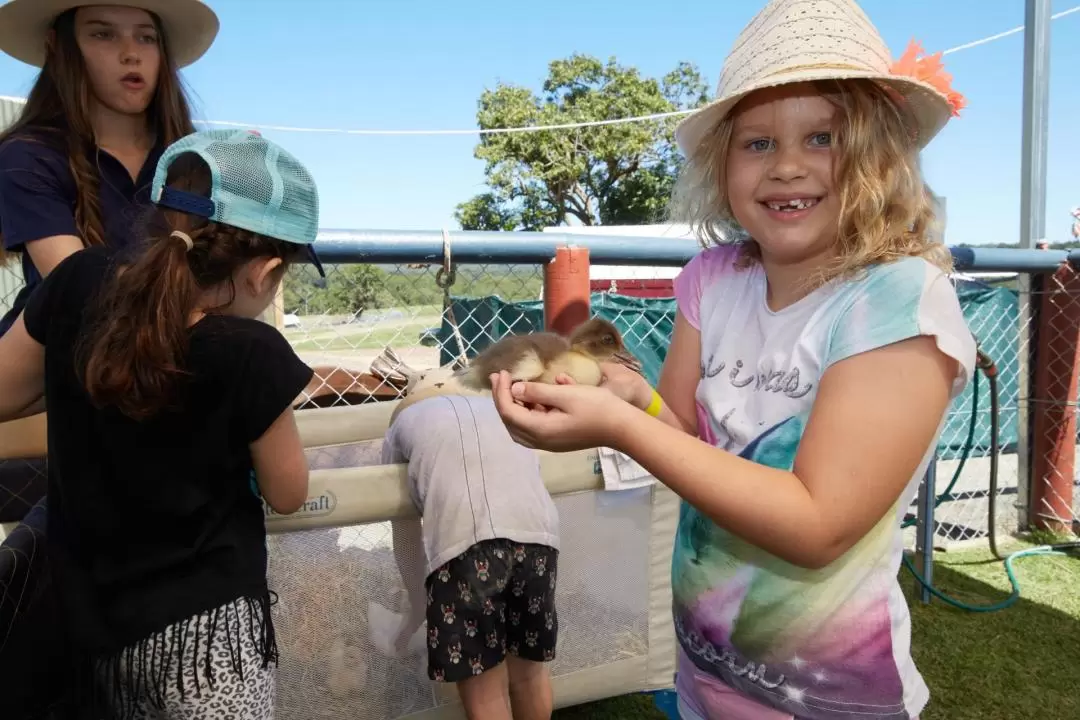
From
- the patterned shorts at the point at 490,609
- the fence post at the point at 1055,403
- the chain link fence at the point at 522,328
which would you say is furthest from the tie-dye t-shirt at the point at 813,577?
the fence post at the point at 1055,403

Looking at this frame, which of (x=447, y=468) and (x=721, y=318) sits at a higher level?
(x=721, y=318)

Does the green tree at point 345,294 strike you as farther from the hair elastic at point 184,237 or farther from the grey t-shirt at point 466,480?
the hair elastic at point 184,237

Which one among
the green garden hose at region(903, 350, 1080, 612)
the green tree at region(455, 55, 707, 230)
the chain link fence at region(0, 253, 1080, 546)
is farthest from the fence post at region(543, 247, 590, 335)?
the green tree at region(455, 55, 707, 230)

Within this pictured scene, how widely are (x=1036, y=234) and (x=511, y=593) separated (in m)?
3.92

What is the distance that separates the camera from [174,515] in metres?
1.47

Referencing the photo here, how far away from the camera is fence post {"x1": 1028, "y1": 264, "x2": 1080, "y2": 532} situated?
4324 mm

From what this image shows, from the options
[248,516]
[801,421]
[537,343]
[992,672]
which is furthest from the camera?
[992,672]

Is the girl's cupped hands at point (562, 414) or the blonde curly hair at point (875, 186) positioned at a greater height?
the blonde curly hair at point (875, 186)

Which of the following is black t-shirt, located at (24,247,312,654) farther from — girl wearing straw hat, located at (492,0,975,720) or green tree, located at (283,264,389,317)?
green tree, located at (283,264,389,317)

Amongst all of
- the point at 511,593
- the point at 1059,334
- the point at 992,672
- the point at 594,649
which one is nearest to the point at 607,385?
the point at 511,593

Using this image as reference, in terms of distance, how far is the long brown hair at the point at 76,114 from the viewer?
2.01 meters

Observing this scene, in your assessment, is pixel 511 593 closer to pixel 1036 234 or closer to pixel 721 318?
pixel 721 318

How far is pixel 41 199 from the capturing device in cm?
192

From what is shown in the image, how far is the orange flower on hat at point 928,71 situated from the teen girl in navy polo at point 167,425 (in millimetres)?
1188
